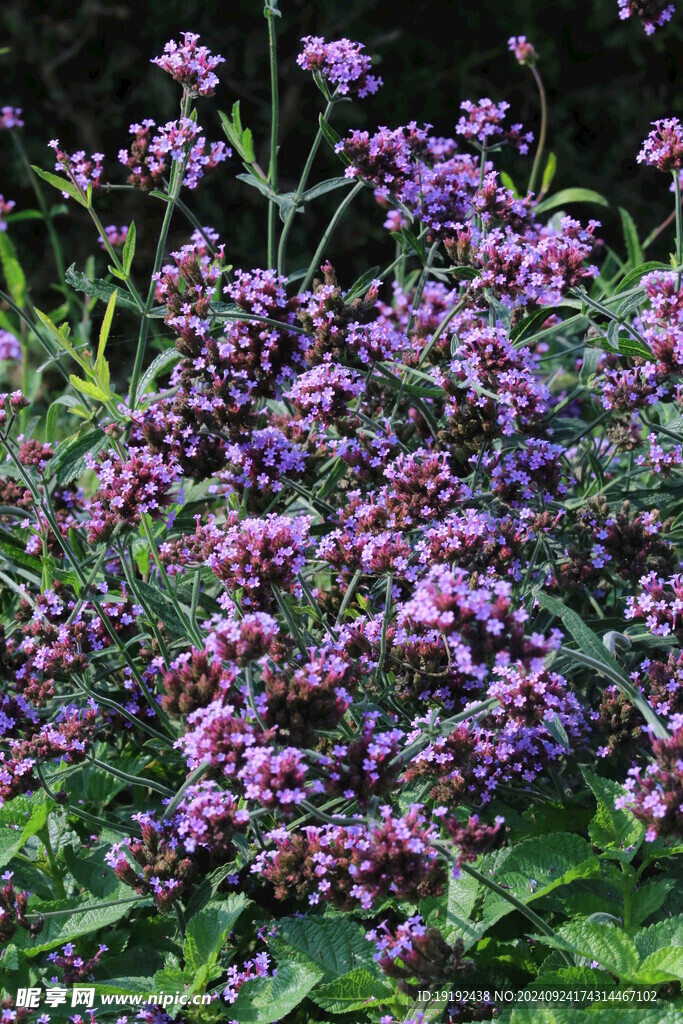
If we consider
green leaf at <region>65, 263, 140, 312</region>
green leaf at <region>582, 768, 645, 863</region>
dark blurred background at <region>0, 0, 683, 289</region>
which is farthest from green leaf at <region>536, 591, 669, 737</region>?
dark blurred background at <region>0, 0, 683, 289</region>

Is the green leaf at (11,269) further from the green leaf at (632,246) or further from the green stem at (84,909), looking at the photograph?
the green stem at (84,909)

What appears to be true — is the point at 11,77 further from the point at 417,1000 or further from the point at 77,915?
the point at 417,1000

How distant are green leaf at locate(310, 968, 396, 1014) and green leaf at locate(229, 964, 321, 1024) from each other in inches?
1.6

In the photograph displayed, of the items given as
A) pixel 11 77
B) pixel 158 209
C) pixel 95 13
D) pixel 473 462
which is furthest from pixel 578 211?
pixel 473 462

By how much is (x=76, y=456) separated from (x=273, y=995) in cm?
128

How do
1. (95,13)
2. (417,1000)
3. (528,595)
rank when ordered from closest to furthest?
(417,1000)
(528,595)
(95,13)

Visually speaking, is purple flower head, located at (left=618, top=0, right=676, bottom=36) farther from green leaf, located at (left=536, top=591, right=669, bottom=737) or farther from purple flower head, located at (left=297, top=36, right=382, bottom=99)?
green leaf, located at (left=536, top=591, right=669, bottom=737)

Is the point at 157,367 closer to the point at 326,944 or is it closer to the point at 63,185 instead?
the point at 63,185

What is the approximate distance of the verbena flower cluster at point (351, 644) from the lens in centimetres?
174

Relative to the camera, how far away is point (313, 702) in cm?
171

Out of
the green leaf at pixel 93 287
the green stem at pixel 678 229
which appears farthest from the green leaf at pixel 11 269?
the green stem at pixel 678 229

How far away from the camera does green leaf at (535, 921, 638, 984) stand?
6.12 ft

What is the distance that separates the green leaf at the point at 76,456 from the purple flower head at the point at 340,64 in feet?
3.51

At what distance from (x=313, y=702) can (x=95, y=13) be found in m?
5.80
